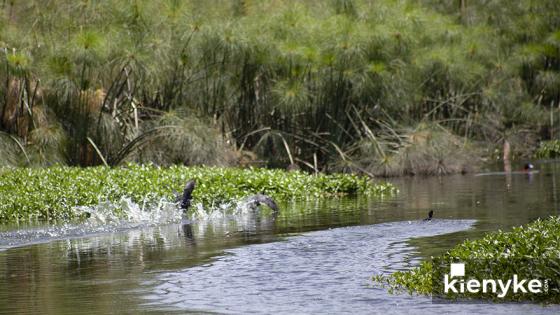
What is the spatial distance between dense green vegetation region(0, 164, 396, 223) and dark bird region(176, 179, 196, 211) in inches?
48.1

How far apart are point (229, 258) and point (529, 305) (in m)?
5.63

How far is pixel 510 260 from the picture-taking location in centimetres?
1072

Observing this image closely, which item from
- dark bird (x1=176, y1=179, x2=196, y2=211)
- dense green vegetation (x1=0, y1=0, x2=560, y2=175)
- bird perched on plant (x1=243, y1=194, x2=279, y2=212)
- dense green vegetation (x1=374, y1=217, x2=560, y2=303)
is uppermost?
dense green vegetation (x1=0, y1=0, x2=560, y2=175)

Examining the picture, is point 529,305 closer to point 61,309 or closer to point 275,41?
point 61,309

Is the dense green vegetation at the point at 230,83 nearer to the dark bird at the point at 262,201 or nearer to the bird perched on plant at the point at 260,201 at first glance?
the bird perched on plant at the point at 260,201

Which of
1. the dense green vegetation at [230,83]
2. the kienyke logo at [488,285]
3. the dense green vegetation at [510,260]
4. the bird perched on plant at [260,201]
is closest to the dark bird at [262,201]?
the bird perched on plant at [260,201]

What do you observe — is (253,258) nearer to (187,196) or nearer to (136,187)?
(187,196)

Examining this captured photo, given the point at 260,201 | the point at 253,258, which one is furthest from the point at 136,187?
the point at 253,258

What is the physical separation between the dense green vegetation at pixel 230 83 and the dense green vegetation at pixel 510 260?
1745 centimetres

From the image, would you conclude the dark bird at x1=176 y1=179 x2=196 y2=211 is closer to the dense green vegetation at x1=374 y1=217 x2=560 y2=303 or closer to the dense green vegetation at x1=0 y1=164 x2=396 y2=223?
the dense green vegetation at x1=0 y1=164 x2=396 y2=223

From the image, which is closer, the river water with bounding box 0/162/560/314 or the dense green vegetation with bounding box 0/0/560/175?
the river water with bounding box 0/162/560/314

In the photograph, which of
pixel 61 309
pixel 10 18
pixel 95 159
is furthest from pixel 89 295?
pixel 10 18

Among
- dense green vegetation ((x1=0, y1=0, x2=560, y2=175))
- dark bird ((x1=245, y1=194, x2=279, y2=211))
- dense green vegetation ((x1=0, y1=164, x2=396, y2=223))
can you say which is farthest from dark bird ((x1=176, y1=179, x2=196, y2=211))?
dense green vegetation ((x1=0, y1=0, x2=560, y2=175))

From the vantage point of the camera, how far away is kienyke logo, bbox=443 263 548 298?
10.6 meters
